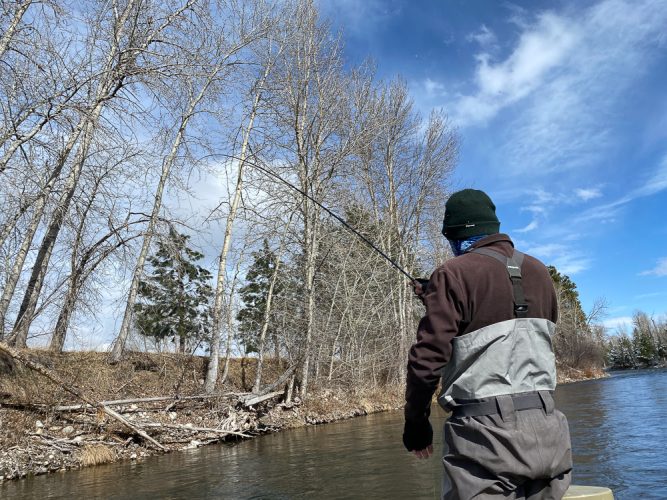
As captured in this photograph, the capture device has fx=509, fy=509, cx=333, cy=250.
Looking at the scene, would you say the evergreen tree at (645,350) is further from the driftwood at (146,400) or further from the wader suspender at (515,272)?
the wader suspender at (515,272)

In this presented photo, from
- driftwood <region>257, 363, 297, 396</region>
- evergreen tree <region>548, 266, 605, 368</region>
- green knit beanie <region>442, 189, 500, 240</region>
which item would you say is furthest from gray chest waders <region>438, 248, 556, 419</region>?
evergreen tree <region>548, 266, 605, 368</region>

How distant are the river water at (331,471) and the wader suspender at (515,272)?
4300mm

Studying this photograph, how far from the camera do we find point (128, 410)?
11.9 m

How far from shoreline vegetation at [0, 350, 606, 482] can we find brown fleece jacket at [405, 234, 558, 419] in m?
9.23

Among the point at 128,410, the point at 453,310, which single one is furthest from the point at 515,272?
the point at 128,410

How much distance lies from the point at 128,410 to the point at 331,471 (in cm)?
642

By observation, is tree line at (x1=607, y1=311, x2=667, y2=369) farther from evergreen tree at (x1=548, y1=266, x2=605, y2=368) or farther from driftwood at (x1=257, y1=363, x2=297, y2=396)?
driftwood at (x1=257, y1=363, x2=297, y2=396)

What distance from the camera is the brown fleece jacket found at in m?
1.96

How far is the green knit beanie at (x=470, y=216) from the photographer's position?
2.29 metres

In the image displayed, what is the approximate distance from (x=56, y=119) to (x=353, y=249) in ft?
46.1

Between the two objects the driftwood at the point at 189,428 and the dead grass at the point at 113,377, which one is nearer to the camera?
the dead grass at the point at 113,377

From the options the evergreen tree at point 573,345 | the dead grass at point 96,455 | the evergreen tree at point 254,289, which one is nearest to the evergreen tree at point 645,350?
the evergreen tree at point 573,345

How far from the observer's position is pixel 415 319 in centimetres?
2770

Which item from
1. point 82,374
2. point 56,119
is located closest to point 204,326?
point 82,374
